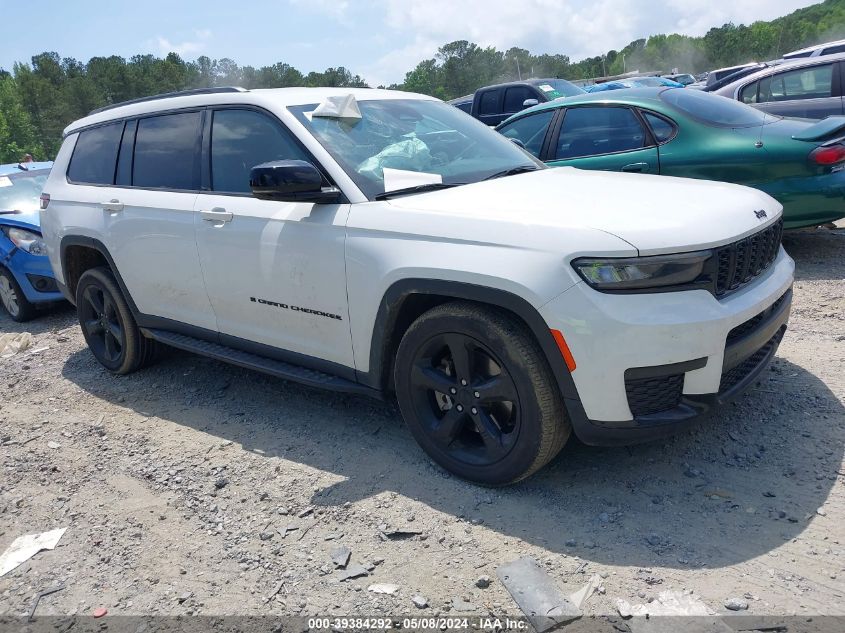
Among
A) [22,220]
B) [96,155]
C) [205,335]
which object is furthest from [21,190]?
[205,335]

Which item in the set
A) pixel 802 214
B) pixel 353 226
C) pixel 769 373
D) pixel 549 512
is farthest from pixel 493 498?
pixel 802 214

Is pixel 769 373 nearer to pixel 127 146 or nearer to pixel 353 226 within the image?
pixel 353 226

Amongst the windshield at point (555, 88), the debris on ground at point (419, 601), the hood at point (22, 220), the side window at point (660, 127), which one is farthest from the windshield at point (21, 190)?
the windshield at point (555, 88)

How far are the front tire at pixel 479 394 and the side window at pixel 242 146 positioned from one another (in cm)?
123

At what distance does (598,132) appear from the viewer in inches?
256

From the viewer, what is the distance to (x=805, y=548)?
2695 millimetres

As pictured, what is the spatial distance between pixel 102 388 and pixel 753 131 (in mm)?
5608

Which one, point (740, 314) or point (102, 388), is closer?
point (740, 314)

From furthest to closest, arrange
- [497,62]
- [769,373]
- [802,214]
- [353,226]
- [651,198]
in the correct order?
[497,62] → [802,214] → [769,373] → [353,226] → [651,198]

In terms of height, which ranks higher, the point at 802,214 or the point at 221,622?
the point at 802,214

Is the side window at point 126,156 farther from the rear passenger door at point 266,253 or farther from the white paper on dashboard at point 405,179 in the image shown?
the white paper on dashboard at point 405,179

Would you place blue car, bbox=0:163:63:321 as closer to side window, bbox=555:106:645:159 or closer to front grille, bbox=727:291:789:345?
side window, bbox=555:106:645:159

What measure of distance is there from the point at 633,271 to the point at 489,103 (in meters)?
12.7

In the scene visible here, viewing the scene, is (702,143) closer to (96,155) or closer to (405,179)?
(405,179)
